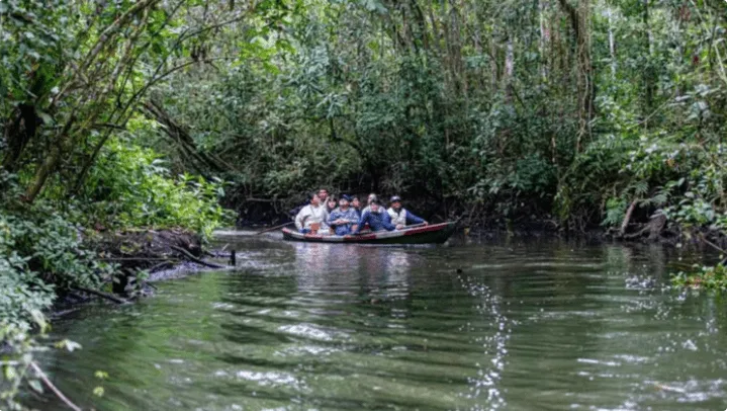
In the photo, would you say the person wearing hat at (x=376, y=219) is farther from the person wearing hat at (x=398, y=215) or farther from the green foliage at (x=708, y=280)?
the green foliage at (x=708, y=280)

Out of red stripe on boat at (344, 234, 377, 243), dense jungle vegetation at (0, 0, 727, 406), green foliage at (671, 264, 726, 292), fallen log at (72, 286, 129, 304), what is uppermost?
dense jungle vegetation at (0, 0, 727, 406)

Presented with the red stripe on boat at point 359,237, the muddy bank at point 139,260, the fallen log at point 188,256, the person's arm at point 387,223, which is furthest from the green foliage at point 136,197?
the person's arm at point 387,223

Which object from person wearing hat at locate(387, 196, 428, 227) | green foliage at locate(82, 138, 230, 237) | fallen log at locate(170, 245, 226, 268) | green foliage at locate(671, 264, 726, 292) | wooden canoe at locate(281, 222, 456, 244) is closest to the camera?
green foliage at locate(671, 264, 726, 292)

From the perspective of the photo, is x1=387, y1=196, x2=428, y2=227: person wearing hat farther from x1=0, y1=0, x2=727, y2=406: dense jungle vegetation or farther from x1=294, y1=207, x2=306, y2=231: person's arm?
x1=0, y1=0, x2=727, y2=406: dense jungle vegetation

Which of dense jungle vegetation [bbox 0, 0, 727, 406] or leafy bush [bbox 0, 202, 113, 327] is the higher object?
dense jungle vegetation [bbox 0, 0, 727, 406]

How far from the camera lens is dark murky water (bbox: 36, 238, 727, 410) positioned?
18.1 feet

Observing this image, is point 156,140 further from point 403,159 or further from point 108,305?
point 108,305

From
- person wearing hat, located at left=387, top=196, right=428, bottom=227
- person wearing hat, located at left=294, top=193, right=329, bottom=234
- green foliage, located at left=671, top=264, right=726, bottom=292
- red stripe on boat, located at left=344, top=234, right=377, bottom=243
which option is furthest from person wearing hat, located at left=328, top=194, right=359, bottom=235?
green foliage, located at left=671, top=264, right=726, bottom=292

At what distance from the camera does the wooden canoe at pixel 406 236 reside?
1788cm

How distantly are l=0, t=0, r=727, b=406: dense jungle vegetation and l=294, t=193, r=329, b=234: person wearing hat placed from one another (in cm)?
199

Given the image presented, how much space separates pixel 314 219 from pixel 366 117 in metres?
3.03

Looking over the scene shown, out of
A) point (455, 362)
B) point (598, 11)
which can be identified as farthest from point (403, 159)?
point (455, 362)

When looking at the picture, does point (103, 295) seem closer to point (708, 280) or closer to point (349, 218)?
point (708, 280)

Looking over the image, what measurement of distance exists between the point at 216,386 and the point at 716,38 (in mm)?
6277
